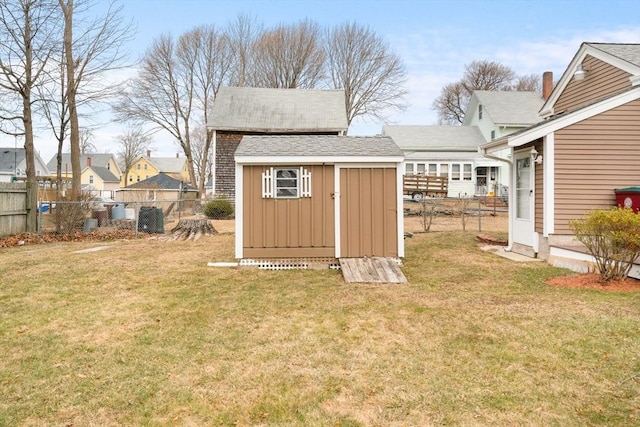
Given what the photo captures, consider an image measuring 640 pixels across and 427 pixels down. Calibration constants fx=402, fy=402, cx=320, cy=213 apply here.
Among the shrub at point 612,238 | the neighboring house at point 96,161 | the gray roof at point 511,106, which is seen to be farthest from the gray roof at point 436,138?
the neighboring house at point 96,161

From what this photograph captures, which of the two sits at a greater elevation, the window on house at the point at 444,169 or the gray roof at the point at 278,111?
the gray roof at the point at 278,111

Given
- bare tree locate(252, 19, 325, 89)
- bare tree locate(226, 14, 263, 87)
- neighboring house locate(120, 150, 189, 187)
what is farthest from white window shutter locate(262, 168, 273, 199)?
neighboring house locate(120, 150, 189, 187)

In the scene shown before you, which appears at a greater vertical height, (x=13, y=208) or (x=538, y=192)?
(x=538, y=192)

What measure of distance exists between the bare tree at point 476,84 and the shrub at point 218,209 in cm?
3657

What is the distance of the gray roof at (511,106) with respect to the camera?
28.0 m

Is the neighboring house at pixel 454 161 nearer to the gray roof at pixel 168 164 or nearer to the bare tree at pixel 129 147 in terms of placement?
the bare tree at pixel 129 147

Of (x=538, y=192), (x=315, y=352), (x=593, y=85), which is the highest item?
(x=593, y=85)

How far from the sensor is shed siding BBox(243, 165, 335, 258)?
7.88 m

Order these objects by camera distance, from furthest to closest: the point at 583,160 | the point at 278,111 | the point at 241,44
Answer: the point at 241,44 < the point at 278,111 < the point at 583,160

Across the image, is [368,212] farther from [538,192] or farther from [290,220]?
[538,192]

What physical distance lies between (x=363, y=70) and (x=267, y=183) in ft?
102

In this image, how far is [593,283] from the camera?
632 cm

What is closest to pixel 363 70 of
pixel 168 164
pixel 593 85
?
pixel 593 85

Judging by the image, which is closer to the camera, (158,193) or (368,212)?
(368,212)
